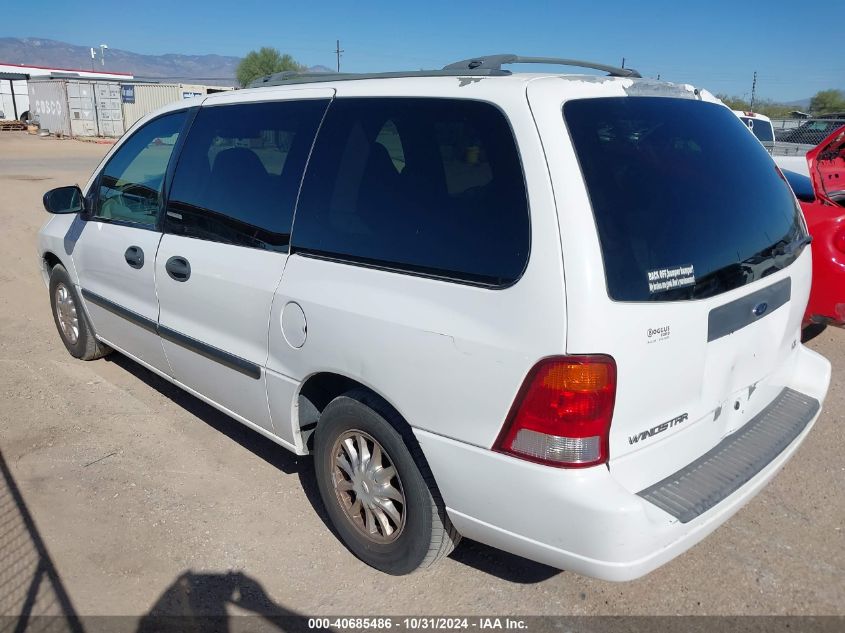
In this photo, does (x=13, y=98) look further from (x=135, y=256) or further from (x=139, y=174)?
(x=135, y=256)

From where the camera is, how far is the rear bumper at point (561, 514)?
2.05 m

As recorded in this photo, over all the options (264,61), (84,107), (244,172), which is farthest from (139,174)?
(264,61)

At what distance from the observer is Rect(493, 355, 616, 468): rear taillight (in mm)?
2004

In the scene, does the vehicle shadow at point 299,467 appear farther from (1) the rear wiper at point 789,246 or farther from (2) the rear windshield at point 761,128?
(2) the rear windshield at point 761,128

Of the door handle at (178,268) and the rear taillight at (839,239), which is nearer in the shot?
the door handle at (178,268)

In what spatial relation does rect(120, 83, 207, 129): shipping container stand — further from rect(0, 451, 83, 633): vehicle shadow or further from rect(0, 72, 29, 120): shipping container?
rect(0, 451, 83, 633): vehicle shadow

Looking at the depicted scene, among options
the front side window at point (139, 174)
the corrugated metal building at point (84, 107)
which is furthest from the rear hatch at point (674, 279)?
the corrugated metal building at point (84, 107)

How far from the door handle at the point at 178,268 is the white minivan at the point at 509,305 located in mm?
24

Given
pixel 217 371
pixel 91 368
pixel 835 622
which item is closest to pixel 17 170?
pixel 91 368

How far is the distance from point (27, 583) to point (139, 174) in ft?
7.64

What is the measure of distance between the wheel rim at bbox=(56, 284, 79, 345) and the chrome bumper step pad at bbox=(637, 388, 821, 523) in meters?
4.26

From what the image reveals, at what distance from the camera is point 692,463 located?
2393mm

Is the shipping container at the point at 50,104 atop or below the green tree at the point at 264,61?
below

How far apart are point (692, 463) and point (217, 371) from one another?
2230 millimetres
